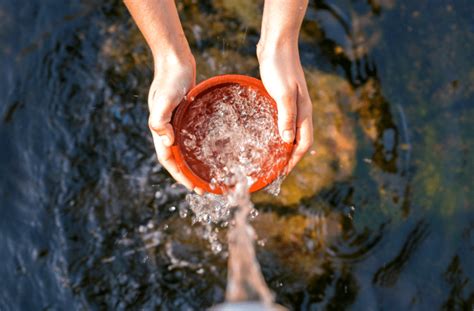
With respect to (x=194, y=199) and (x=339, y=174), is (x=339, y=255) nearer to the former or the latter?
(x=339, y=174)

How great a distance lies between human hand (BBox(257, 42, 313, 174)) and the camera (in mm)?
1936

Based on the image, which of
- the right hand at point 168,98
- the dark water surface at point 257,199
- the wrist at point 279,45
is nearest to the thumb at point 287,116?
the wrist at point 279,45

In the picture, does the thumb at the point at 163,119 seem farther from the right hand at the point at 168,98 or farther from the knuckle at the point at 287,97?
the knuckle at the point at 287,97

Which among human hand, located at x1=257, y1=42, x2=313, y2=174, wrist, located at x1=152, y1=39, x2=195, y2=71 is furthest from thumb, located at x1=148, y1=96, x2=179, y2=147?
human hand, located at x1=257, y1=42, x2=313, y2=174

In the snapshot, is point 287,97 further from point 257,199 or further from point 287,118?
point 257,199

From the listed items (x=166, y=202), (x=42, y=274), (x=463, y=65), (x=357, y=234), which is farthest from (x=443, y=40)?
(x=42, y=274)

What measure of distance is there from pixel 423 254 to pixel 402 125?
0.61m

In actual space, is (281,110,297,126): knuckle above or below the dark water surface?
above

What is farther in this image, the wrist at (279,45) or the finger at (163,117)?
the wrist at (279,45)

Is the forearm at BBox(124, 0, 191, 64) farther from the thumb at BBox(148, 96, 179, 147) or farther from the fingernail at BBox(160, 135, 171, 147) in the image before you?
the fingernail at BBox(160, 135, 171, 147)

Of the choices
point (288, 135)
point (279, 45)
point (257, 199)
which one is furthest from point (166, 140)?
point (257, 199)

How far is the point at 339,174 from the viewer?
2572 millimetres

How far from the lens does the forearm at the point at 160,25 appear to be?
6.41ft

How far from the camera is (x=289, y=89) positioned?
1.96 m
